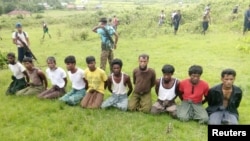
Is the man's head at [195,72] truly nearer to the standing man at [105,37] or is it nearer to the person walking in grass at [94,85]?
the person walking in grass at [94,85]

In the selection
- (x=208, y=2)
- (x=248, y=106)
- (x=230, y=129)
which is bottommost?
(x=248, y=106)

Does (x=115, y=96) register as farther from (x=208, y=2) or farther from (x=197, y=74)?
(x=208, y=2)

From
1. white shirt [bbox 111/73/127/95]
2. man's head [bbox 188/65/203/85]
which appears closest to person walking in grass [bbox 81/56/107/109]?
white shirt [bbox 111/73/127/95]

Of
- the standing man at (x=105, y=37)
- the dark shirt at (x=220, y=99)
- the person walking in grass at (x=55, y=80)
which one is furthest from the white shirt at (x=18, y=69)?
the dark shirt at (x=220, y=99)

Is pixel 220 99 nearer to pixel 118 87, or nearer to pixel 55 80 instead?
pixel 118 87

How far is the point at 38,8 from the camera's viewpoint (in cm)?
5909

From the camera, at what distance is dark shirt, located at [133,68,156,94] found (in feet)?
22.6

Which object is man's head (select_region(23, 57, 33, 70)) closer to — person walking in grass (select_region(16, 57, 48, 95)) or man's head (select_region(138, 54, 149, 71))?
person walking in grass (select_region(16, 57, 48, 95))

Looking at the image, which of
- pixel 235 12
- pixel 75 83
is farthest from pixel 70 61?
pixel 235 12

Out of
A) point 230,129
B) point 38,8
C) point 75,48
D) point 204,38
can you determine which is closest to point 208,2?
point 204,38

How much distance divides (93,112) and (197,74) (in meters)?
2.15

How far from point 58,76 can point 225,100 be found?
366cm

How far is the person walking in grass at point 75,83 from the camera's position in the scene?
23.9ft

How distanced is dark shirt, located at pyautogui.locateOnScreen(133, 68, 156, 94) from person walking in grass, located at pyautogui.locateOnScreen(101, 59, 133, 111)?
0.18 metres
